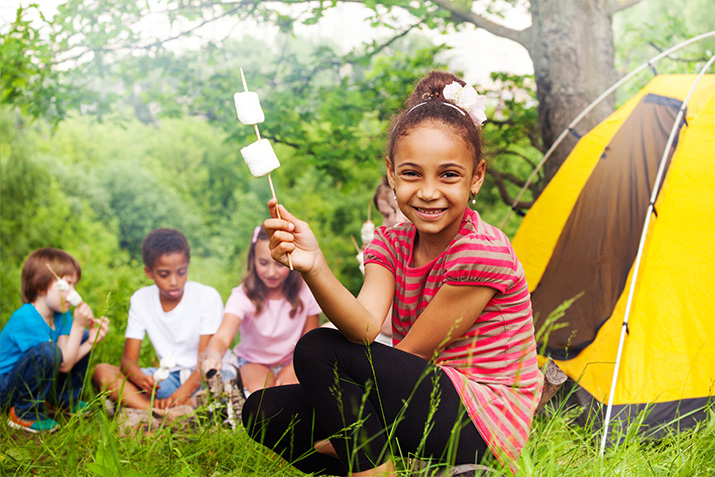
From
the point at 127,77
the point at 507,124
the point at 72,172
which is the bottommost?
the point at 72,172

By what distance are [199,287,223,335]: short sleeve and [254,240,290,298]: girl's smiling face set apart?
0.76 ft

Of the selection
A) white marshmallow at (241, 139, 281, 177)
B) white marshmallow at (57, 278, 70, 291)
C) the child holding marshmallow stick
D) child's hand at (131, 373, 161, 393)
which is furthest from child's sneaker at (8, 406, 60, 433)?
white marshmallow at (241, 139, 281, 177)

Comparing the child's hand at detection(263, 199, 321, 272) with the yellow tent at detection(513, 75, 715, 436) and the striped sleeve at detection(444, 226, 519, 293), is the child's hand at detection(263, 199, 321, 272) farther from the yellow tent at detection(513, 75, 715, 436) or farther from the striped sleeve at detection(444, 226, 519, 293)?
the yellow tent at detection(513, 75, 715, 436)

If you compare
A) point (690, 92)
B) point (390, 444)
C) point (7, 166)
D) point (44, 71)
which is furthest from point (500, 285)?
point (7, 166)

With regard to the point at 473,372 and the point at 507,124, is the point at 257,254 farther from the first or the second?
the point at 507,124

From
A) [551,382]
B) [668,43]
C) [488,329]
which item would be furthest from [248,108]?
[668,43]

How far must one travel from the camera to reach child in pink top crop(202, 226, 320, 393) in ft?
9.55

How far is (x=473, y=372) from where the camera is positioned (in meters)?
1.53

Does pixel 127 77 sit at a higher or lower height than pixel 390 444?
higher

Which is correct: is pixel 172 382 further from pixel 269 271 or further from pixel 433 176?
pixel 433 176

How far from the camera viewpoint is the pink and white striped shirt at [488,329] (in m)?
1.46

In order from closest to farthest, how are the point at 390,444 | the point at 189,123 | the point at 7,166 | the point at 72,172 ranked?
1. the point at 390,444
2. the point at 7,166
3. the point at 72,172
4. the point at 189,123

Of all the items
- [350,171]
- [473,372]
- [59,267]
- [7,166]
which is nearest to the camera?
[473,372]

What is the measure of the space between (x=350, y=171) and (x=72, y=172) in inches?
274
